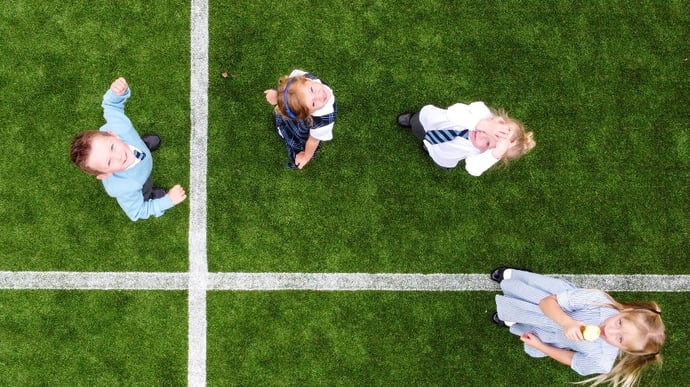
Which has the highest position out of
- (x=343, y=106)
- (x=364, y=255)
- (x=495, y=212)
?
(x=343, y=106)

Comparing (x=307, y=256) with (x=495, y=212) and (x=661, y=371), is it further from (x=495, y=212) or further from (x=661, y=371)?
(x=661, y=371)

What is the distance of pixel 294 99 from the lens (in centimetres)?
380

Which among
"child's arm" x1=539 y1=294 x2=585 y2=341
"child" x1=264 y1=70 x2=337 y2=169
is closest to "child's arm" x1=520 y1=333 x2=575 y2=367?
"child's arm" x1=539 y1=294 x2=585 y2=341

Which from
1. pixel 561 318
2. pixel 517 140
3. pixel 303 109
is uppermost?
pixel 303 109

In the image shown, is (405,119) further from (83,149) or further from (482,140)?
(83,149)

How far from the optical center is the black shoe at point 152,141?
15.7ft

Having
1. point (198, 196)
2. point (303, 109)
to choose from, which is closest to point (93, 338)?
point (198, 196)

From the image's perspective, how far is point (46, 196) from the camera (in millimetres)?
4801

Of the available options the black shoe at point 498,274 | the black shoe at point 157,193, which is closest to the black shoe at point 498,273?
the black shoe at point 498,274

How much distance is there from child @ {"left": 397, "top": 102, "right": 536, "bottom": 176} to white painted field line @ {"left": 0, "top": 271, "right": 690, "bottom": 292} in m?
1.19

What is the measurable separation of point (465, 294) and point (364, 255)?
0.97 metres

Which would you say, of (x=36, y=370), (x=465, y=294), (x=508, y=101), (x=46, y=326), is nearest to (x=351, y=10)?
(x=508, y=101)

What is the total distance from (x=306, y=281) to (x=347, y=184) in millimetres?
928

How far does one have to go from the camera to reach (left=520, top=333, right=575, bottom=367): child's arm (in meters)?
4.16
